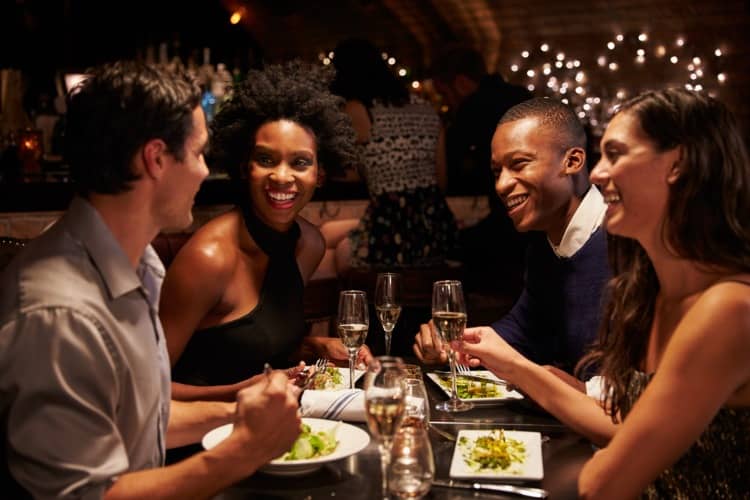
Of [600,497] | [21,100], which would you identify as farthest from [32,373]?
[21,100]

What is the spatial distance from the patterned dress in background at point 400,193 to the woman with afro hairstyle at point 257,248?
5.67 ft

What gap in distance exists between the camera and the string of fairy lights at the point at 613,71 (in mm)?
7961

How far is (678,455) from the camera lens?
164 cm

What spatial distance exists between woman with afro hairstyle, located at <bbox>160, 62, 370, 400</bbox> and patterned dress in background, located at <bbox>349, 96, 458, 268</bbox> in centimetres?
173

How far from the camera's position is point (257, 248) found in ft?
8.94

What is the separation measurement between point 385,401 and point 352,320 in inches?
29.4

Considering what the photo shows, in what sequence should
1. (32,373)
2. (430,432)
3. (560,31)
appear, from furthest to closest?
(560,31) < (430,432) < (32,373)

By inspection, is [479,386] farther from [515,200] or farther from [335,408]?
[515,200]

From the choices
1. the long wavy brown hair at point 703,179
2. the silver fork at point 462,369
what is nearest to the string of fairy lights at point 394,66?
the silver fork at point 462,369

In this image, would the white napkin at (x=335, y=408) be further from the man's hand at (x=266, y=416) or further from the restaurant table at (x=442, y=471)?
the man's hand at (x=266, y=416)

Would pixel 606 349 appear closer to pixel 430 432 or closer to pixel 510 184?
pixel 430 432

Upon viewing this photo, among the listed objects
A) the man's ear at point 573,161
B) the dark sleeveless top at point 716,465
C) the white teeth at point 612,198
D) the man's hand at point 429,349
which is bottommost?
the dark sleeveless top at point 716,465

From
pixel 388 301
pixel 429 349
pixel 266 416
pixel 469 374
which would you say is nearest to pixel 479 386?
pixel 469 374

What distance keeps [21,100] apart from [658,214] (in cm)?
517
